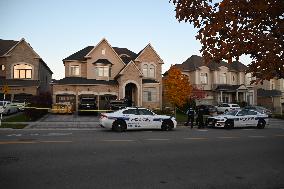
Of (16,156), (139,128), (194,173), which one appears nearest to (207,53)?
(194,173)

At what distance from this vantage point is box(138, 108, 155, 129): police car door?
62.5 feet

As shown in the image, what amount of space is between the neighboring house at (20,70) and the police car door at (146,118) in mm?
23291

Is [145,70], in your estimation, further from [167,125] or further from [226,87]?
[167,125]

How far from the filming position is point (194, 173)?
26.6ft

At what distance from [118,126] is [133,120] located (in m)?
1.03

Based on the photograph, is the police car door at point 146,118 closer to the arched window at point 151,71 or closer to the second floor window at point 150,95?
the second floor window at point 150,95

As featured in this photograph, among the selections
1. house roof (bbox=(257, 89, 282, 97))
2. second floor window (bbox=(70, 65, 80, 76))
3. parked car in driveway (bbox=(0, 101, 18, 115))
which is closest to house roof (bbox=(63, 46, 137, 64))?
second floor window (bbox=(70, 65, 80, 76))

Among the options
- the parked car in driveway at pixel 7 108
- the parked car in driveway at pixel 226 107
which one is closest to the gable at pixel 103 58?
the parked car in driveway at pixel 7 108

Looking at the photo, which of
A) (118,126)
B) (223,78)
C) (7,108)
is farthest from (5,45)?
(223,78)

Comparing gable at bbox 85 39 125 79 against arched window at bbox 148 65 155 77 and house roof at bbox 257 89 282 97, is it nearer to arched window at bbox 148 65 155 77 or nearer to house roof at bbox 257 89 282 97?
arched window at bbox 148 65 155 77

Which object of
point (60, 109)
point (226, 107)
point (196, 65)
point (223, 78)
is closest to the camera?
point (60, 109)

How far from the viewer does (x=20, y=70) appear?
3903cm

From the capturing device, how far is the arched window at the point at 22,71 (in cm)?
3888

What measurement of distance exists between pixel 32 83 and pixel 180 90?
737 inches
